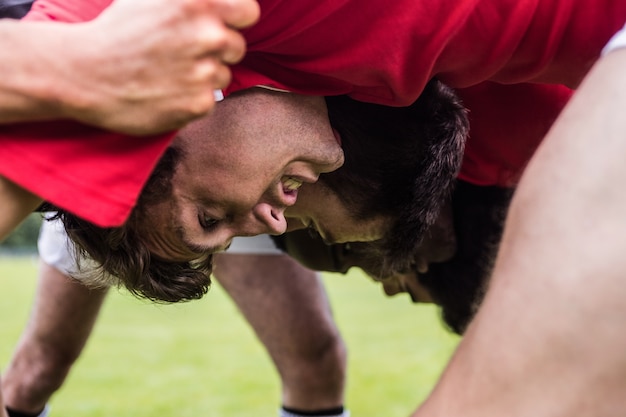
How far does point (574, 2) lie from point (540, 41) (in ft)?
0.23

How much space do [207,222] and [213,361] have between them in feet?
9.06

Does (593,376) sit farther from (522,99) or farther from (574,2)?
(522,99)

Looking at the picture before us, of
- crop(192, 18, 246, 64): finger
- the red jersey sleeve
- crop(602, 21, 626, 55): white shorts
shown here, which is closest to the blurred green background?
the red jersey sleeve

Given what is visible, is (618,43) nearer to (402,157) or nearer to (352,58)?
(352,58)

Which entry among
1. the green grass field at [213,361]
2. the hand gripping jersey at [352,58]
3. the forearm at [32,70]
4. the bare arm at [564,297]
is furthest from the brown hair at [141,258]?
the green grass field at [213,361]

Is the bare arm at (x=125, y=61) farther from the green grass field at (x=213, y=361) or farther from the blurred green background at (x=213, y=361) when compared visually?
the blurred green background at (x=213, y=361)

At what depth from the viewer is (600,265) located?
0.84 metres

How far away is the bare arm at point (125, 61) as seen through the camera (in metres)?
0.91

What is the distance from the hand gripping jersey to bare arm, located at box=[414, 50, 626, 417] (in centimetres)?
28

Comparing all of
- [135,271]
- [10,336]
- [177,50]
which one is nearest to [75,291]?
[135,271]

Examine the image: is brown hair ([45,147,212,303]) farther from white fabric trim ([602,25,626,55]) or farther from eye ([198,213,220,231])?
white fabric trim ([602,25,626,55])

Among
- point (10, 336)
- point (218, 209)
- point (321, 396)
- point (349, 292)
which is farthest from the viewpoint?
point (349, 292)

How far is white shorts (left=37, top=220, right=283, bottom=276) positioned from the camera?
2.01m

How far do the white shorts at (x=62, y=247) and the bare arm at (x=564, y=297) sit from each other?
121 cm
